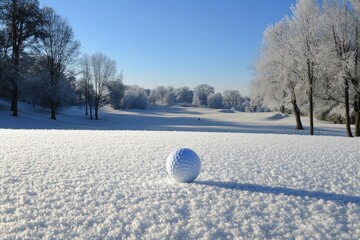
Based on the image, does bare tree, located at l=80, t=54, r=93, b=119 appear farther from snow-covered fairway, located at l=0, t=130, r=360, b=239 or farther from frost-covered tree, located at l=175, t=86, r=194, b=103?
frost-covered tree, located at l=175, t=86, r=194, b=103

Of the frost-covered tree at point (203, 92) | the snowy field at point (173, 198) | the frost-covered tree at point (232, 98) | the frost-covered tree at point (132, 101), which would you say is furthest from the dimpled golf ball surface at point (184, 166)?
the frost-covered tree at point (232, 98)

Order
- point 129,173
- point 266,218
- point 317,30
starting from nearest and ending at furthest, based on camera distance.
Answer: point 266,218, point 129,173, point 317,30

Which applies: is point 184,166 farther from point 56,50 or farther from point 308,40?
point 56,50

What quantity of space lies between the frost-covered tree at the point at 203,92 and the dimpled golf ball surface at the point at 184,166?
12611cm

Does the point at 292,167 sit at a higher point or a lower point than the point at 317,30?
lower

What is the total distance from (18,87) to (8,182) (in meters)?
24.4

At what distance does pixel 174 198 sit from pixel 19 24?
3075 centimetres

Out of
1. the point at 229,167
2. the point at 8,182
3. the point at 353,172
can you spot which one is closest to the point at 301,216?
the point at 229,167

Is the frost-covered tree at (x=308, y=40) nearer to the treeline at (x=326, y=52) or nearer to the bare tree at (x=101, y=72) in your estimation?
the treeline at (x=326, y=52)

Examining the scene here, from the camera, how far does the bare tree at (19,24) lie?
27953 millimetres

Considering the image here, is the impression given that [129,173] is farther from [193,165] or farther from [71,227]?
[71,227]

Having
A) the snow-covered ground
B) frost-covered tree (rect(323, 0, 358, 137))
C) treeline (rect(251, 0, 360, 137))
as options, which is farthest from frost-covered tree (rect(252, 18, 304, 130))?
frost-covered tree (rect(323, 0, 358, 137))

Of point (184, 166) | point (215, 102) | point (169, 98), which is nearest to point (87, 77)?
point (184, 166)

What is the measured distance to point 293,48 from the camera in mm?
21516
